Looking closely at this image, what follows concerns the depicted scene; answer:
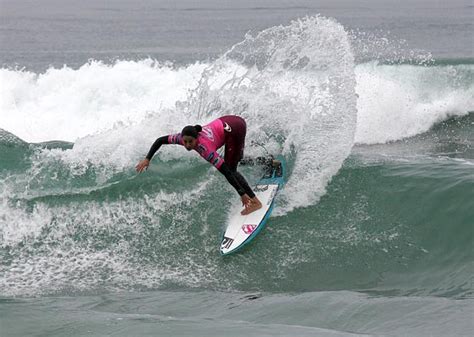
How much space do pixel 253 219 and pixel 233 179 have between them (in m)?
0.81

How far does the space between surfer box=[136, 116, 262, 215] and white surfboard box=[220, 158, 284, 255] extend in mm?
135

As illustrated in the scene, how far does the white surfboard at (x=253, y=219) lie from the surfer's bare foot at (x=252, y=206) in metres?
0.05

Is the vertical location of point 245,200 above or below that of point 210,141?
below

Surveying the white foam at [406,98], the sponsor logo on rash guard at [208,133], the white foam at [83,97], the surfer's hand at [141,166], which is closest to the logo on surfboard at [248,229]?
the sponsor logo on rash guard at [208,133]

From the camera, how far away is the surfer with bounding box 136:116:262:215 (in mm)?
9742

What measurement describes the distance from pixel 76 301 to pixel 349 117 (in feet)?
19.2

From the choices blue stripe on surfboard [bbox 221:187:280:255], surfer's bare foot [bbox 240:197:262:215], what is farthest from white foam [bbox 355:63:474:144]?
surfer's bare foot [bbox 240:197:262:215]

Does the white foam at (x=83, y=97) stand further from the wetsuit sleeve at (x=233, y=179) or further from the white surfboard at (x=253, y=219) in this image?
the wetsuit sleeve at (x=233, y=179)

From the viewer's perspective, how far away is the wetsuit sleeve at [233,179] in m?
9.77

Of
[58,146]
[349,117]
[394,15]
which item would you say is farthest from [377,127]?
[394,15]

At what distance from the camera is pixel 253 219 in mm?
10336

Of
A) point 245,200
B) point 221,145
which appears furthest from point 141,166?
point 245,200

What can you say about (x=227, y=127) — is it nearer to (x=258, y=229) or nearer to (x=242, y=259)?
(x=258, y=229)

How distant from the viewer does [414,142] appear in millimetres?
17812
